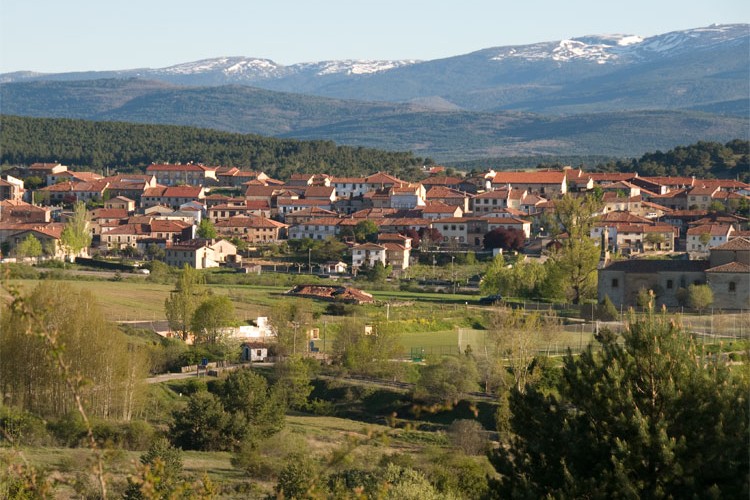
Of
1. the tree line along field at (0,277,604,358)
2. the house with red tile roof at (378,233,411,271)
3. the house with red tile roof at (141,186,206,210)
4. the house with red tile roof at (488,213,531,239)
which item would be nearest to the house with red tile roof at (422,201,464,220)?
the house with red tile roof at (488,213,531,239)

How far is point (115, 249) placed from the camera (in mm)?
A: 68750

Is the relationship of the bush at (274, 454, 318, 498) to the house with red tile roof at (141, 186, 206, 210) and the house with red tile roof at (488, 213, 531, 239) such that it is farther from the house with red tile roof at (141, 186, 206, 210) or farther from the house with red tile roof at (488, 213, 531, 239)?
the house with red tile roof at (141, 186, 206, 210)

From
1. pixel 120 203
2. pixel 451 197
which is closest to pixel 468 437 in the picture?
pixel 451 197

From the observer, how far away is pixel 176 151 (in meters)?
117

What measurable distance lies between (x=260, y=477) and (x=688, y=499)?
40.6 ft

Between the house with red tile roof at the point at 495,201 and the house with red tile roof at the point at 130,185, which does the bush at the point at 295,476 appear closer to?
the house with red tile roof at the point at 495,201

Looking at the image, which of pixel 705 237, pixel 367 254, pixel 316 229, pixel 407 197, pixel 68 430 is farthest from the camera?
pixel 407 197

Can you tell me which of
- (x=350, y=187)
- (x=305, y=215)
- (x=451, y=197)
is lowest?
(x=305, y=215)

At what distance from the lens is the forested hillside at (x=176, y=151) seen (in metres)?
110

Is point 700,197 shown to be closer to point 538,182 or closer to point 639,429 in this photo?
point 538,182

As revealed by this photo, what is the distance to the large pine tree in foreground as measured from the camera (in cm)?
1445

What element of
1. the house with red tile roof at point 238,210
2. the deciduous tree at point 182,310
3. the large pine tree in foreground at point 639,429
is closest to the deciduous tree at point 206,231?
the house with red tile roof at point 238,210

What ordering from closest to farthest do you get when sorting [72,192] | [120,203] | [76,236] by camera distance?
1. [76,236]
2. [120,203]
3. [72,192]

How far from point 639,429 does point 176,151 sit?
104 m
